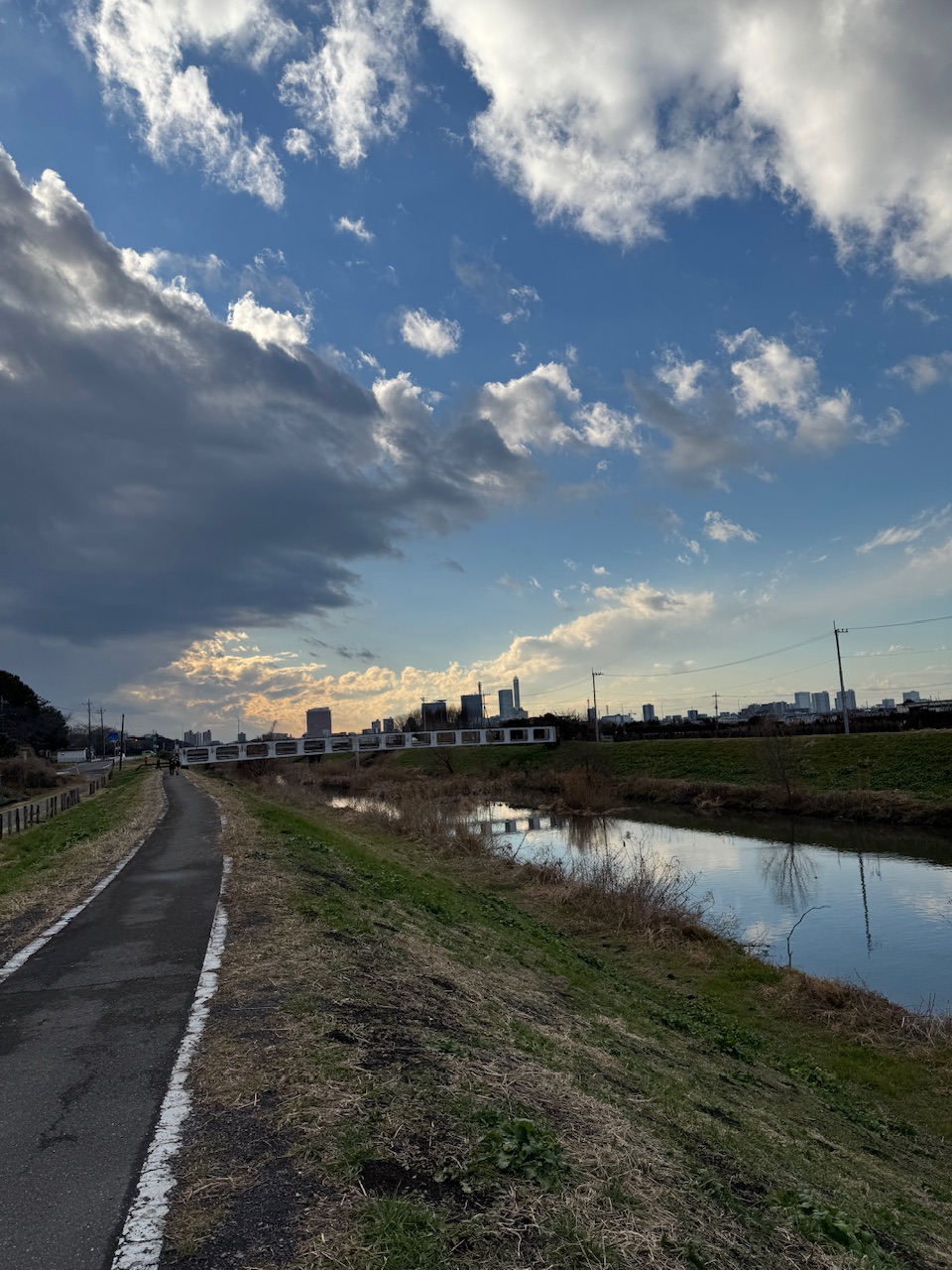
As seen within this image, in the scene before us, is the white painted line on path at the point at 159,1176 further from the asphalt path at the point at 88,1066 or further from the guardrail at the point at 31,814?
the guardrail at the point at 31,814

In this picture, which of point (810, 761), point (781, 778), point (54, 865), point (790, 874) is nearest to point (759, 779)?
point (781, 778)

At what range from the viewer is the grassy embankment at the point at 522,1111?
4.11 metres

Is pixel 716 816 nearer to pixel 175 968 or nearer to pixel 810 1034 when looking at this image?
pixel 810 1034

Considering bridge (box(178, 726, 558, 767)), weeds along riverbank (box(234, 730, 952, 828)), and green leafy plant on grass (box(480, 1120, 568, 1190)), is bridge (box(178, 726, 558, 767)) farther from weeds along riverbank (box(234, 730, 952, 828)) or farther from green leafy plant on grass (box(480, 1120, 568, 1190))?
green leafy plant on grass (box(480, 1120, 568, 1190))

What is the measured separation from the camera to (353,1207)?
410 centimetres

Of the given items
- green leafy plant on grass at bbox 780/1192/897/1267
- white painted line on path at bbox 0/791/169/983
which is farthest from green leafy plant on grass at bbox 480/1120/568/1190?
white painted line on path at bbox 0/791/169/983

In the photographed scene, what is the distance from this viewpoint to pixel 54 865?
1795 cm

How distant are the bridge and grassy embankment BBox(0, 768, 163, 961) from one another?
205ft

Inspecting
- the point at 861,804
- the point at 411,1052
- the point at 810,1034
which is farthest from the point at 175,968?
the point at 861,804

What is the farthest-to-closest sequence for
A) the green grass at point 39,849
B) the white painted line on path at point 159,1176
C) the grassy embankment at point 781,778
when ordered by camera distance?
1. the grassy embankment at point 781,778
2. the green grass at point 39,849
3. the white painted line on path at point 159,1176

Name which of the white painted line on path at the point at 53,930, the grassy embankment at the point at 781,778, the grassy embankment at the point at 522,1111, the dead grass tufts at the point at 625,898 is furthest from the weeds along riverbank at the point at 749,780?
the white painted line on path at the point at 53,930

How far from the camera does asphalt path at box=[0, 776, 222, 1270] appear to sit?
13.7ft

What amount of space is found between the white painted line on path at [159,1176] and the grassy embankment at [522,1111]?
Answer: 12cm

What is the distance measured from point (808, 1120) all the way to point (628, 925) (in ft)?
37.5
